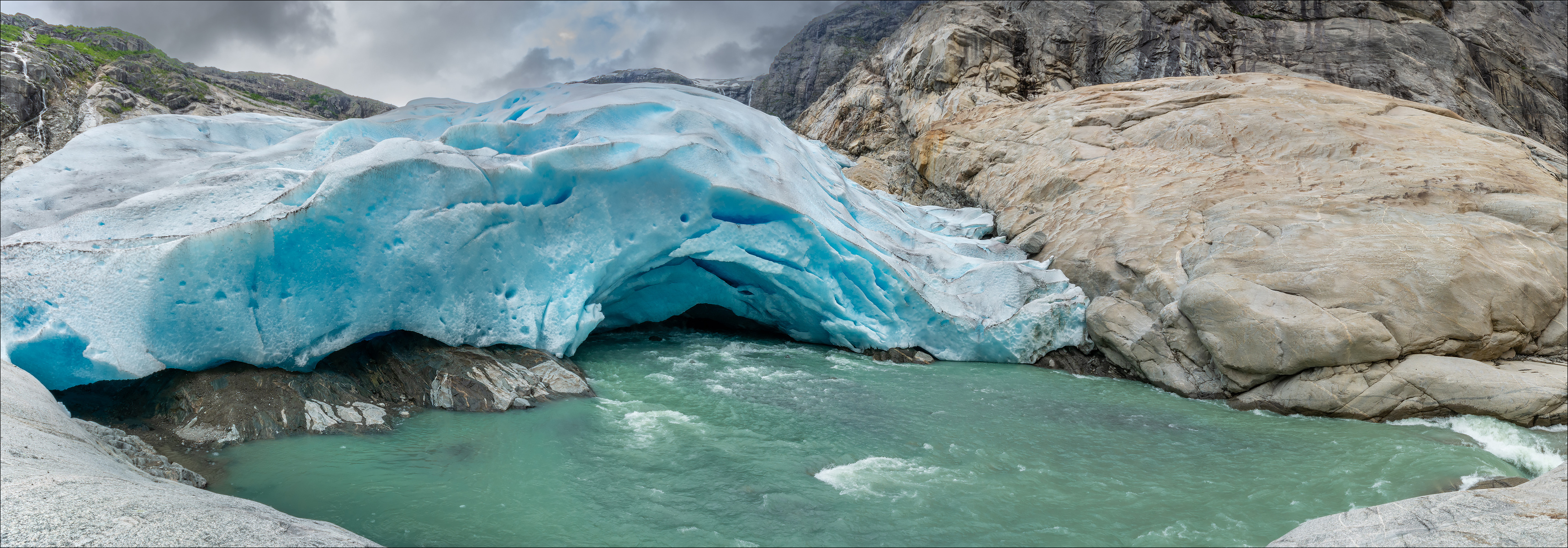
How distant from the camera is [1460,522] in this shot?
2859 millimetres

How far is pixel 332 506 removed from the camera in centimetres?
373

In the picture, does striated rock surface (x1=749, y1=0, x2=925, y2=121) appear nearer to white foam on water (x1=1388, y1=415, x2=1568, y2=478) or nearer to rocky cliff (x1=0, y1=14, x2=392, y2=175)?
rocky cliff (x1=0, y1=14, x2=392, y2=175)

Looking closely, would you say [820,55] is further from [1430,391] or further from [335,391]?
[335,391]

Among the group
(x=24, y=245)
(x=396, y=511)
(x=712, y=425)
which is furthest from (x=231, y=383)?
(x=712, y=425)

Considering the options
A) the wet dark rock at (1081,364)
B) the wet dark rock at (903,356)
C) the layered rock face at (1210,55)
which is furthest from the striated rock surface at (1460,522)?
the layered rock face at (1210,55)

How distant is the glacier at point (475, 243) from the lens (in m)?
4.75

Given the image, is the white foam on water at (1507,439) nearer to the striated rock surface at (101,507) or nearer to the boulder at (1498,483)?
the boulder at (1498,483)

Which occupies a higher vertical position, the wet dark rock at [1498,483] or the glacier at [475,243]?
the glacier at [475,243]

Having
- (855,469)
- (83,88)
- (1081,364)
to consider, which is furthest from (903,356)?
(83,88)

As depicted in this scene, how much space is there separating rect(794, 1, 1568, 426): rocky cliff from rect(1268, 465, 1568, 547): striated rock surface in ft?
11.2

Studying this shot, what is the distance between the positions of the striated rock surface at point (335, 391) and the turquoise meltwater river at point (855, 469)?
228 mm

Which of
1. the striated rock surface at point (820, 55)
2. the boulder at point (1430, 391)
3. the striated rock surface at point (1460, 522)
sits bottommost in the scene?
the boulder at point (1430, 391)

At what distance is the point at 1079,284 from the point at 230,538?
913cm

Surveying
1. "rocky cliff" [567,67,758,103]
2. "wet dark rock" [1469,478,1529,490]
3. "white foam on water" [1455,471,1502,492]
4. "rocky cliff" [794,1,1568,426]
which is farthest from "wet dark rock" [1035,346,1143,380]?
"rocky cliff" [567,67,758,103]
